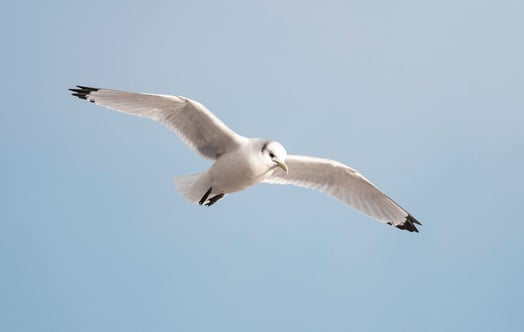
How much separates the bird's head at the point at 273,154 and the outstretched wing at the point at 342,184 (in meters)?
0.83

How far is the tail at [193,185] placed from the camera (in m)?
7.15

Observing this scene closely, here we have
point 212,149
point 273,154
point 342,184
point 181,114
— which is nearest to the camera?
point 273,154

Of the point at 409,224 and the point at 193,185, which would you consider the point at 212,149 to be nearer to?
the point at 193,185

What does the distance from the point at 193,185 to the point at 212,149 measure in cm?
34

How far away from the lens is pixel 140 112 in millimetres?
7113

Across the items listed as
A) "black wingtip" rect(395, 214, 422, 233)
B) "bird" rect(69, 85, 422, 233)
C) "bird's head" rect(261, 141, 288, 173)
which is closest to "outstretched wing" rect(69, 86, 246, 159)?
"bird" rect(69, 85, 422, 233)

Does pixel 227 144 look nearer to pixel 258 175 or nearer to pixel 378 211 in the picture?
pixel 258 175

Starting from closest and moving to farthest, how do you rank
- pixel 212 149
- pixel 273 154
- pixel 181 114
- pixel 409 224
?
pixel 273 154 → pixel 181 114 → pixel 212 149 → pixel 409 224

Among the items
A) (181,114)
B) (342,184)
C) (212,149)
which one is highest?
(342,184)

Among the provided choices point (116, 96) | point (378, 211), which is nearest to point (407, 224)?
point (378, 211)

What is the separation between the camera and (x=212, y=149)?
7.22m

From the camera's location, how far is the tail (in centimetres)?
715

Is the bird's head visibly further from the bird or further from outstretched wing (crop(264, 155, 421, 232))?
outstretched wing (crop(264, 155, 421, 232))

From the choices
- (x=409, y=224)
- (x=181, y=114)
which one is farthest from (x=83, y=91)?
(x=409, y=224)
